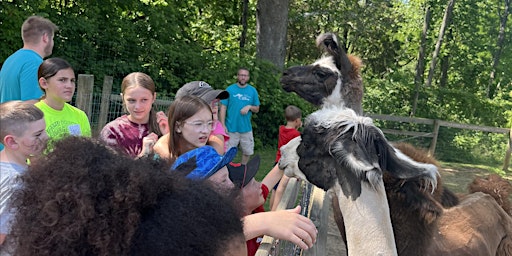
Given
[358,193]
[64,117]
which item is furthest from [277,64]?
[358,193]

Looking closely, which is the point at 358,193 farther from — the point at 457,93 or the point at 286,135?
the point at 457,93

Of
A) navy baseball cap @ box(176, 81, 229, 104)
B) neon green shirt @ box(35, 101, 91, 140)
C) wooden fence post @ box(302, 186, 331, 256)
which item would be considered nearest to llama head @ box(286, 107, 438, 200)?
navy baseball cap @ box(176, 81, 229, 104)

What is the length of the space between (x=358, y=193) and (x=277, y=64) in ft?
37.5

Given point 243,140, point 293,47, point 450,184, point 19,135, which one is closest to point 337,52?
point 243,140

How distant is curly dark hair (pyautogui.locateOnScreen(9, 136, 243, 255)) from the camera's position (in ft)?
3.30

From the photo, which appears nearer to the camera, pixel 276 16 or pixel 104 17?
pixel 104 17

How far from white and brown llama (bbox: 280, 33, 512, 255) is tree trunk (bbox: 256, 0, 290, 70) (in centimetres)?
1044

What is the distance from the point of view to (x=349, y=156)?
2.27m

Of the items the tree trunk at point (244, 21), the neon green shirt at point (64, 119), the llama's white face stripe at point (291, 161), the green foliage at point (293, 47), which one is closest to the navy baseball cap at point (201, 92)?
the neon green shirt at point (64, 119)

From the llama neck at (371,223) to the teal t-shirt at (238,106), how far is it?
546 cm

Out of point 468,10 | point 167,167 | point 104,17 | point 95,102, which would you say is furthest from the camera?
point 468,10

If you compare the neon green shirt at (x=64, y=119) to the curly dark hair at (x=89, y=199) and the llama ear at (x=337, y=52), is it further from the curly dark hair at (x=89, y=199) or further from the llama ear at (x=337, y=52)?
the llama ear at (x=337, y=52)

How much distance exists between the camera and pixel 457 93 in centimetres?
1870

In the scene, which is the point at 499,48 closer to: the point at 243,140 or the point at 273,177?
the point at 243,140
